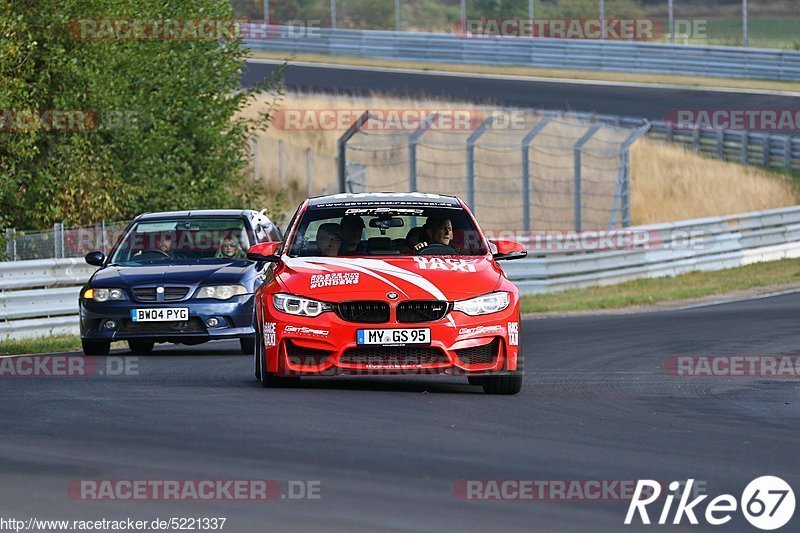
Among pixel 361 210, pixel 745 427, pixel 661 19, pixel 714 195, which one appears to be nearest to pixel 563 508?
pixel 745 427

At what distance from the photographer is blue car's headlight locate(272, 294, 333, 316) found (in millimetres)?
10906

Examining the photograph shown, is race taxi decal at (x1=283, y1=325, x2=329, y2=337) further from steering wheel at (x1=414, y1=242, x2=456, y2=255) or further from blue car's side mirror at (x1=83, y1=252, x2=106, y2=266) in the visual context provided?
blue car's side mirror at (x1=83, y1=252, x2=106, y2=266)

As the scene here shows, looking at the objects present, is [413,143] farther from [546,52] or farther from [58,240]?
[546,52]

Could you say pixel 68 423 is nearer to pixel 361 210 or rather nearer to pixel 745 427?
pixel 361 210

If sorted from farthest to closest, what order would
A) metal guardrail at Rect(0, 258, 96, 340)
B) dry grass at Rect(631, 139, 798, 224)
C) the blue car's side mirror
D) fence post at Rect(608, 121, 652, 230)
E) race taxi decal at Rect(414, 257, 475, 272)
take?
1. dry grass at Rect(631, 139, 798, 224)
2. fence post at Rect(608, 121, 652, 230)
3. metal guardrail at Rect(0, 258, 96, 340)
4. the blue car's side mirror
5. race taxi decal at Rect(414, 257, 475, 272)

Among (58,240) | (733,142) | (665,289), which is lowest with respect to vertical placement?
(665,289)

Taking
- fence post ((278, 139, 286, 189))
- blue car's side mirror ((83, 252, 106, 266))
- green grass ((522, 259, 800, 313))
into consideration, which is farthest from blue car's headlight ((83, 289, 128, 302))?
fence post ((278, 139, 286, 189))

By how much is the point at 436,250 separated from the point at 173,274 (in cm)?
426

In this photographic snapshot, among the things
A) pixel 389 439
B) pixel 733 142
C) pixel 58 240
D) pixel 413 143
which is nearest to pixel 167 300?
pixel 58 240

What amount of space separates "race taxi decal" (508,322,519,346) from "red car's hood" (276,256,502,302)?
0.98 feet

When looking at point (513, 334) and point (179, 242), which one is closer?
point (513, 334)

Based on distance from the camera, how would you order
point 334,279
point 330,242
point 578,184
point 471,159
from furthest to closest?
point 578,184
point 471,159
point 330,242
point 334,279

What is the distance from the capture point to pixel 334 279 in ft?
36.3

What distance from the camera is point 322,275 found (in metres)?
11.2
